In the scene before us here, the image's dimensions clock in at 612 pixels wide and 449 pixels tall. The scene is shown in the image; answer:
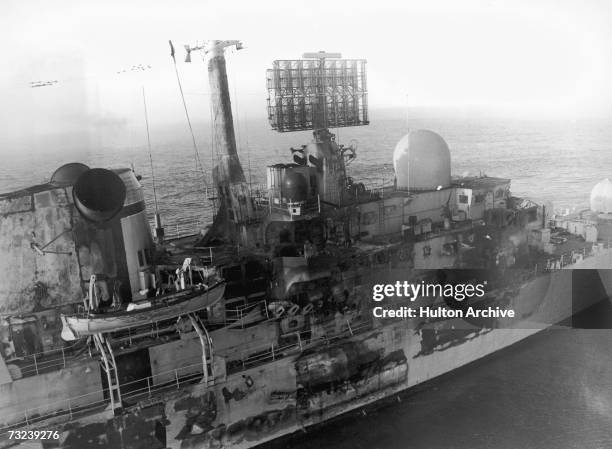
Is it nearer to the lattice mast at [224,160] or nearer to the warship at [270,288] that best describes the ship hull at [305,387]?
the warship at [270,288]

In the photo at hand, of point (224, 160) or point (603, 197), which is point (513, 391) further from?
point (603, 197)

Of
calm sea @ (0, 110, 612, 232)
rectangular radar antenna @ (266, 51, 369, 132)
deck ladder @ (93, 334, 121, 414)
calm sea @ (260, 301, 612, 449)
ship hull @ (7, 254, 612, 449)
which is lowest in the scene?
calm sea @ (260, 301, 612, 449)

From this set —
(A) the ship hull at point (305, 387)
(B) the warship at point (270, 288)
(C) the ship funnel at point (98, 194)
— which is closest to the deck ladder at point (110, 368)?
(B) the warship at point (270, 288)

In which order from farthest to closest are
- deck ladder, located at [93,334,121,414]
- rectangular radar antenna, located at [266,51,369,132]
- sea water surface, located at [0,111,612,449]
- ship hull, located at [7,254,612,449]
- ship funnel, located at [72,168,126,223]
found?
rectangular radar antenna, located at [266,51,369,132] → sea water surface, located at [0,111,612,449] → ship hull, located at [7,254,612,449] → ship funnel, located at [72,168,126,223] → deck ladder, located at [93,334,121,414]

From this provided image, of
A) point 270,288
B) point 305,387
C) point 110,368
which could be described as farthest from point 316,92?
point 110,368

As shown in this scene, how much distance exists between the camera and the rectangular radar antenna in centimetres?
1877

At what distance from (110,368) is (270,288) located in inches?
202

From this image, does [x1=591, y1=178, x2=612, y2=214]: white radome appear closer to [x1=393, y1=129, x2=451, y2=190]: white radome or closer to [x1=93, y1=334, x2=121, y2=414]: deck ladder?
[x1=393, y1=129, x2=451, y2=190]: white radome

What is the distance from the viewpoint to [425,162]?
21031mm

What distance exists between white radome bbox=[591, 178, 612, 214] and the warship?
3.19 m

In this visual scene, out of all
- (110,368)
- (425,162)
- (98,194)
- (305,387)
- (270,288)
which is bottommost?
(305,387)

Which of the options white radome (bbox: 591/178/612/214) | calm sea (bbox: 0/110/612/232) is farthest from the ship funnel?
white radome (bbox: 591/178/612/214)

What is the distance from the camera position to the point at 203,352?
13016 mm

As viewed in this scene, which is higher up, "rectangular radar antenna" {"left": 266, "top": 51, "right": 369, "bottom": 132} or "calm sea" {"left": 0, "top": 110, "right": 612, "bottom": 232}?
"rectangular radar antenna" {"left": 266, "top": 51, "right": 369, "bottom": 132}
